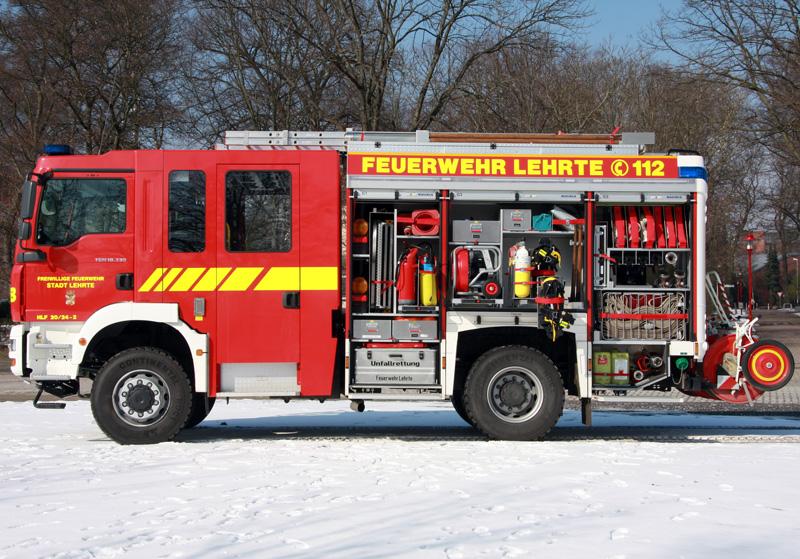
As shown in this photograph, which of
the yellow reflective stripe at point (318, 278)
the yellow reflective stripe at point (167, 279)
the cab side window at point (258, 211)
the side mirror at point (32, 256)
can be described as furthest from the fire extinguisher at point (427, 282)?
the side mirror at point (32, 256)

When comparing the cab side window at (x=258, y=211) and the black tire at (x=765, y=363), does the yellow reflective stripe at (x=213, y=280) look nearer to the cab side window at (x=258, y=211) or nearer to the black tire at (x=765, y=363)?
the cab side window at (x=258, y=211)

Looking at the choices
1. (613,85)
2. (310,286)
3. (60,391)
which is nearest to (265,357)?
(310,286)

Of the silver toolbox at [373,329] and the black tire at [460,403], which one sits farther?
the black tire at [460,403]

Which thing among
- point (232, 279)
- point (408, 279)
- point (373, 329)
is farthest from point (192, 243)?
point (408, 279)

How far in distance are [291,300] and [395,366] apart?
4.33 ft

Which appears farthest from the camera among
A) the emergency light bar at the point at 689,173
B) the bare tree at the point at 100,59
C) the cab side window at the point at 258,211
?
the bare tree at the point at 100,59

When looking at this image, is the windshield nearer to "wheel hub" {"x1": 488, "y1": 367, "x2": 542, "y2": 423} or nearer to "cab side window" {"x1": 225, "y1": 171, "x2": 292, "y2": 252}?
"cab side window" {"x1": 225, "y1": 171, "x2": 292, "y2": 252}

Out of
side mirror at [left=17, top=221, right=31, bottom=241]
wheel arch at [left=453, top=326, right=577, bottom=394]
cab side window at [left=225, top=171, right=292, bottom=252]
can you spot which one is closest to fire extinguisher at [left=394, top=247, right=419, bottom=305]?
wheel arch at [left=453, top=326, right=577, bottom=394]

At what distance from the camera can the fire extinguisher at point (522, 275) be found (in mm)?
8031

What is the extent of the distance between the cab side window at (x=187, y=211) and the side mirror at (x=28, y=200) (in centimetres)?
141

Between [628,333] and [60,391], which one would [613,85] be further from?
[60,391]

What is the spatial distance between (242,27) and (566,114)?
31.6 ft

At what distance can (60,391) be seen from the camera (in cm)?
A: 824

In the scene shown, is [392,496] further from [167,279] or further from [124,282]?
[124,282]
